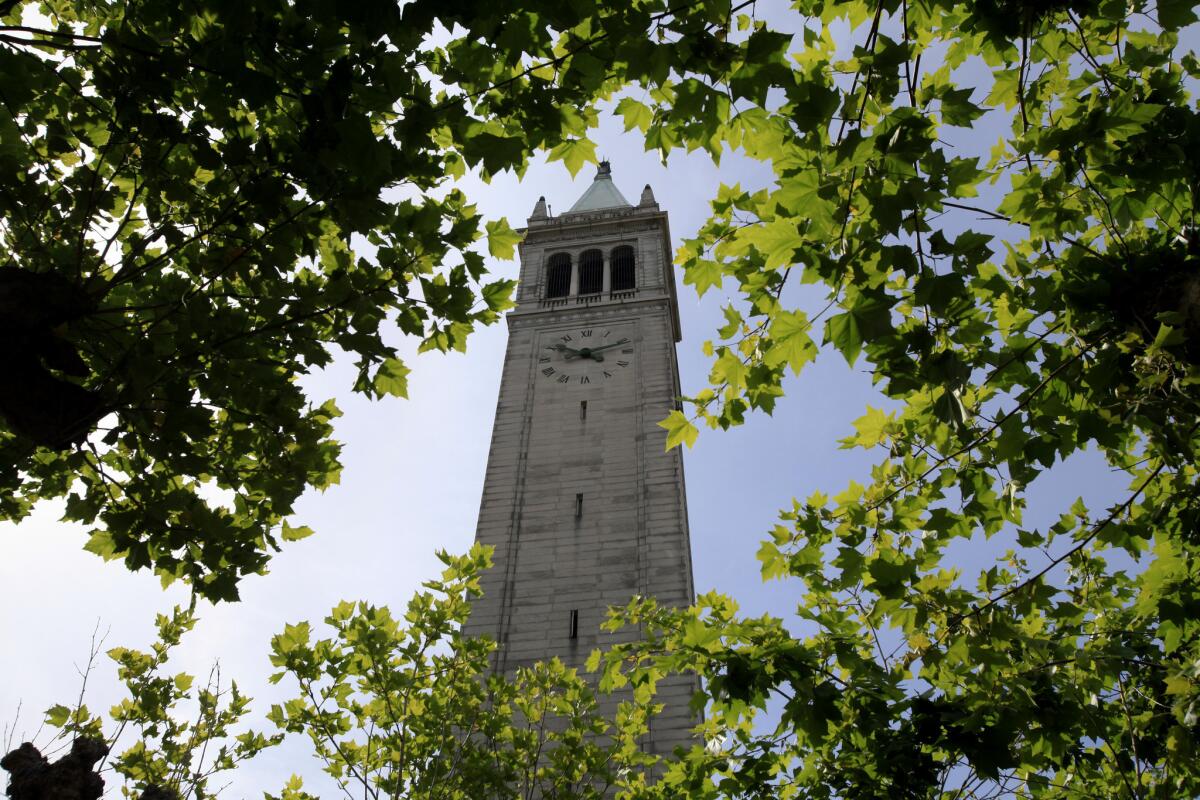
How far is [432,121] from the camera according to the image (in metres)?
4.91

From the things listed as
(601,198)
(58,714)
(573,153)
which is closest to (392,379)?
(573,153)

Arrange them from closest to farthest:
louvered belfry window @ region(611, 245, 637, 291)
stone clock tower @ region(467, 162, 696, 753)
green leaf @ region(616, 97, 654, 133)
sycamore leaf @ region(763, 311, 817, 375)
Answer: sycamore leaf @ region(763, 311, 817, 375) < green leaf @ region(616, 97, 654, 133) < stone clock tower @ region(467, 162, 696, 753) < louvered belfry window @ region(611, 245, 637, 291)

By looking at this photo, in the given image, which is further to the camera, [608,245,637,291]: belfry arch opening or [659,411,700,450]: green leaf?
[608,245,637,291]: belfry arch opening

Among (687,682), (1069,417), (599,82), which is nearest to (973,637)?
(1069,417)

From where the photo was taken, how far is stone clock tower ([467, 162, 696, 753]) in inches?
982

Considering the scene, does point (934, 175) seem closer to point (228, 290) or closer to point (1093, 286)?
point (1093, 286)

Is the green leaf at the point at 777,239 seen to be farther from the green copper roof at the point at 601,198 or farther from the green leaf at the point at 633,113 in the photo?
the green copper roof at the point at 601,198

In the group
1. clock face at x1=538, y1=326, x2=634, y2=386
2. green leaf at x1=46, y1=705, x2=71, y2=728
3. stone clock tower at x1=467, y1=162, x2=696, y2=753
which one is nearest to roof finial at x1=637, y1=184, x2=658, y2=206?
stone clock tower at x1=467, y1=162, x2=696, y2=753

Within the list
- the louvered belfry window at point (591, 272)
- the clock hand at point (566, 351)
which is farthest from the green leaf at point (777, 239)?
the louvered belfry window at point (591, 272)

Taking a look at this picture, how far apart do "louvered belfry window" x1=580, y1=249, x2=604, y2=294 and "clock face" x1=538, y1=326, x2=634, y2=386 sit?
11.2ft

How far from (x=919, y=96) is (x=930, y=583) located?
9.41 feet

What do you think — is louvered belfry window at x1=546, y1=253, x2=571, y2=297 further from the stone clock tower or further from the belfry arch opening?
the belfry arch opening

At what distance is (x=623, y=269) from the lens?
3834 cm

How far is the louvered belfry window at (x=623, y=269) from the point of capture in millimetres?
37281
